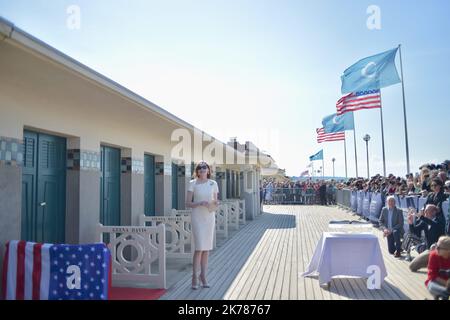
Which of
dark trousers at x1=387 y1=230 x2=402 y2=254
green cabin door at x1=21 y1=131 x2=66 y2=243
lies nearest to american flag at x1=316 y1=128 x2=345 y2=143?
dark trousers at x1=387 y1=230 x2=402 y2=254

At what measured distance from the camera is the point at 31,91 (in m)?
4.62

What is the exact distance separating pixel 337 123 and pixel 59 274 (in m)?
17.5

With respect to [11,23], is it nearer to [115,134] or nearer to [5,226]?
[5,226]

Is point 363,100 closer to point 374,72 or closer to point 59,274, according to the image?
point 374,72

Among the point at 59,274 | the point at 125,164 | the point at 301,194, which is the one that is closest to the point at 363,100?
the point at 125,164

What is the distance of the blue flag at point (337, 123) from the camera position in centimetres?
1903

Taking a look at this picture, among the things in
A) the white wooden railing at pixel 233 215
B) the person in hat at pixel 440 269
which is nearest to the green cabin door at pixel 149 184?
the white wooden railing at pixel 233 215

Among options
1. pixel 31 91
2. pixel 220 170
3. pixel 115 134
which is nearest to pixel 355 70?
pixel 220 170

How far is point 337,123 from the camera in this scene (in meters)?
19.7

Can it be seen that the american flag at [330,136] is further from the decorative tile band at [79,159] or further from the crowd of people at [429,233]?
the decorative tile band at [79,159]

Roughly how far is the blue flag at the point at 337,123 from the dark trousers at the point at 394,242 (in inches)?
458

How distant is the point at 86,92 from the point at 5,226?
5.69ft
